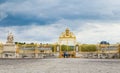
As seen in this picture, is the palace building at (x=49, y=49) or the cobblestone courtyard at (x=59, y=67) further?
the palace building at (x=49, y=49)

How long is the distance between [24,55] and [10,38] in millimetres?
3451

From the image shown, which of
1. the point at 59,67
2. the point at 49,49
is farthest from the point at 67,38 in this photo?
the point at 59,67

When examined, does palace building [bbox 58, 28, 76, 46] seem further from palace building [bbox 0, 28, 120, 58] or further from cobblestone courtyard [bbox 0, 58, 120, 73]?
cobblestone courtyard [bbox 0, 58, 120, 73]

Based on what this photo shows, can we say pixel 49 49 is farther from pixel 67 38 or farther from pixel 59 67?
pixel 59 67

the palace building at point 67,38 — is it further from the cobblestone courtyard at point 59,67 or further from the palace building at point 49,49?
the cobblestone courtyard at point 59,67

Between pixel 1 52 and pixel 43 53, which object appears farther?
pixel 43 53

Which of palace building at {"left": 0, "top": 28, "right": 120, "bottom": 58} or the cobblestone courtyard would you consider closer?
the cobblestone courtyard

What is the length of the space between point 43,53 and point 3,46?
6384mm

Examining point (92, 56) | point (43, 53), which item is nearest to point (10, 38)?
point (43, 53)

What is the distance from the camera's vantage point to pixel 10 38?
166 feet

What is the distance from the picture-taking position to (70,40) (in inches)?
2004

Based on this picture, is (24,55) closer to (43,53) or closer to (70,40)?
(43,53)

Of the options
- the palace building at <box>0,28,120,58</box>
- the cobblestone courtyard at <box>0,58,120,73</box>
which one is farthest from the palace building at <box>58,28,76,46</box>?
the cobblestone courtyard at <box>0,58,120,73</box>

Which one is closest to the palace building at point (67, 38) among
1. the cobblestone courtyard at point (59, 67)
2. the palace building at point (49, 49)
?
the palace building at point (49, 49)
